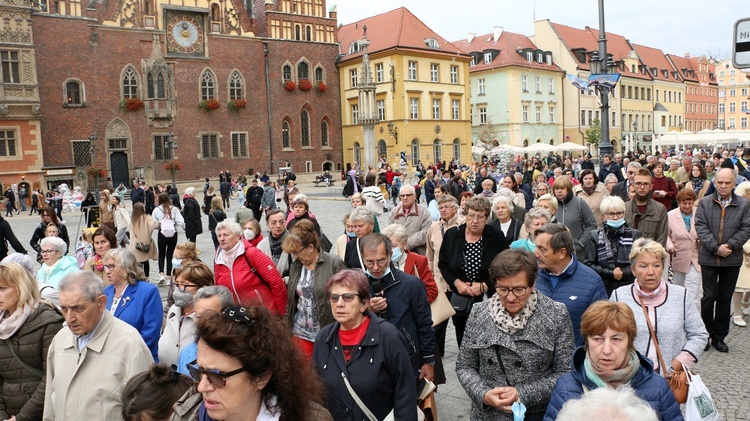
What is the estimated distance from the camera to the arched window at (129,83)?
40.6 meters

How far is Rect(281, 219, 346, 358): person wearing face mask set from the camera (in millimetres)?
5031

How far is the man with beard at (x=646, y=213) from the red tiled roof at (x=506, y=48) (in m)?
52.5

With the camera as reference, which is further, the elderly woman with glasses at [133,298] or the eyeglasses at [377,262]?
the elderly woman with glasses at [133,298]

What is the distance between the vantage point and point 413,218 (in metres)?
8.23

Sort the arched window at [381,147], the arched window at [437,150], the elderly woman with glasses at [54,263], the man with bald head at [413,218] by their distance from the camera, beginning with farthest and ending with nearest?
the arched window at [437,150] → the arched window at [381,147] → the man with bald head at [413,218] → the elderly woman with glasses at [54,263]

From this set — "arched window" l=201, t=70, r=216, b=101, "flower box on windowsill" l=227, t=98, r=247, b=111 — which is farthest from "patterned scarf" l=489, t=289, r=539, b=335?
"flower box on windowsill" l=227, t=98, r=247, b=111

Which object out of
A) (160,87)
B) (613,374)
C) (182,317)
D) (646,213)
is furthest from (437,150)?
(613,374)

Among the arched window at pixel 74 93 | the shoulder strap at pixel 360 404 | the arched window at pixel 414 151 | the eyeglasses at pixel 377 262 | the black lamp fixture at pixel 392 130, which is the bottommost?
the shoulder strap at pixel 360 404

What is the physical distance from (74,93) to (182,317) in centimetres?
3899

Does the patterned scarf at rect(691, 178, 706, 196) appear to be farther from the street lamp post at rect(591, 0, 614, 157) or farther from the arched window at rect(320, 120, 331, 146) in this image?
the arched window at rect(320, 120, 331, 146)

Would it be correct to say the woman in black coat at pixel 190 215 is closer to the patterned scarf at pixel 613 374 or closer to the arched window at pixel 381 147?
the patterned scarf at pixel 613 374

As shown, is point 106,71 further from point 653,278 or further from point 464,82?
point 653,278

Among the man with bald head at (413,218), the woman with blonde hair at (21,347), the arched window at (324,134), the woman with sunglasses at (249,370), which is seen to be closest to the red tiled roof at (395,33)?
the arched window at (324,134)

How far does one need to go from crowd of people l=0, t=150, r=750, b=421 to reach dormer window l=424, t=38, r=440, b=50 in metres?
Result: 45.5
